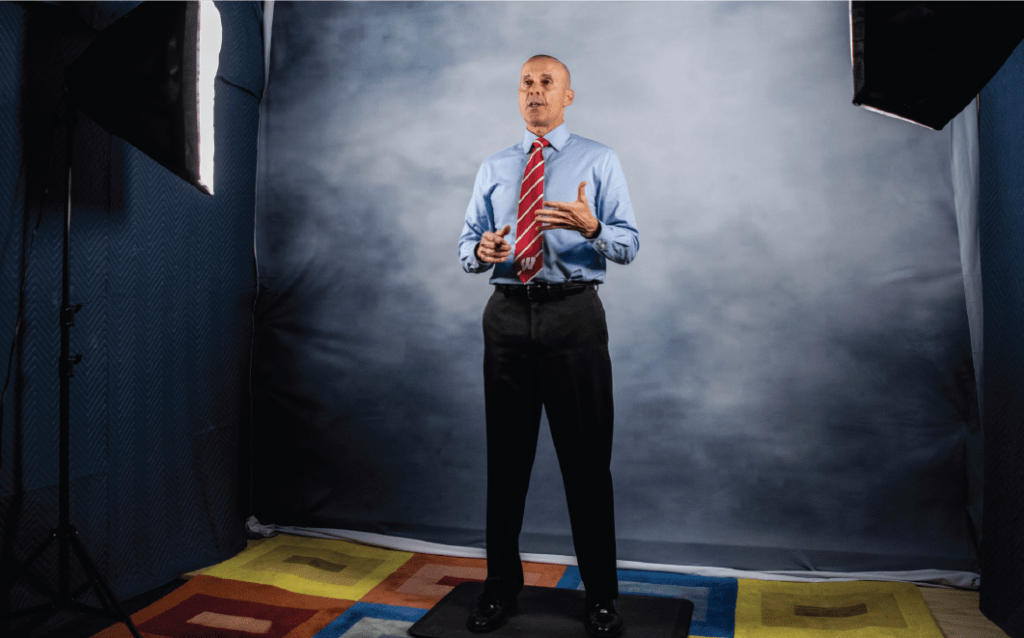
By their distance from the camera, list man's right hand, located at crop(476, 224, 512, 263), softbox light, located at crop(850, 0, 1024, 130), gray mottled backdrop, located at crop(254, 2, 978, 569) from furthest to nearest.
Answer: gray mottled backdrop, located at crop(254, 2, 978, 569) → man's right hand, located at crop(476, 224, 512, 263) → softbox light, located at crop(850, 0, 1024, 130)

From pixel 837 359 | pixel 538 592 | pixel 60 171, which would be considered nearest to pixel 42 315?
pixel 60 171

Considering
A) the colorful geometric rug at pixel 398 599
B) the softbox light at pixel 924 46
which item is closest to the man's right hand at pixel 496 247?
the softbox light at pixel 924 46

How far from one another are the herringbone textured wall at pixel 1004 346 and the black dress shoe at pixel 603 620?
127cm

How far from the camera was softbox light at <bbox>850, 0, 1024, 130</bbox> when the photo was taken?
148 cm

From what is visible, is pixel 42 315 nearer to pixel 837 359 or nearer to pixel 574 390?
pixel 574 390

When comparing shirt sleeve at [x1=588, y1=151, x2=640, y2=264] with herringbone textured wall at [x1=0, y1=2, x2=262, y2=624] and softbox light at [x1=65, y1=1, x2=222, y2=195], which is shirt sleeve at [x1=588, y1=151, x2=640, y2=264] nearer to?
softbox light at [x1=65, y1=1, x2=222, y2=195]

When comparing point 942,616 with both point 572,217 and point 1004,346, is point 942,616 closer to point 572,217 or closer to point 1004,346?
point 1004,346

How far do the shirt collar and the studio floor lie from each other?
6.67 feet

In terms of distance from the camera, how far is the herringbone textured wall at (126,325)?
7.71ft

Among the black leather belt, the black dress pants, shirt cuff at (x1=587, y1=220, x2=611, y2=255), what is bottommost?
the black dress pants

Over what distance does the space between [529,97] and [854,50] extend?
1102 mm

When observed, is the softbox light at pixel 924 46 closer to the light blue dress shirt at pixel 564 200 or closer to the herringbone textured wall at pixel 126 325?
the light blue dress shirt at pixel 564 200

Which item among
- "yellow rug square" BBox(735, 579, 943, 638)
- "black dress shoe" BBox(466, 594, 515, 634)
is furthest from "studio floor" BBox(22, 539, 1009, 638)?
"black dress shoe" BBox(466, 594, 515, 634)

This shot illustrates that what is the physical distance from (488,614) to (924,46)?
1.96 metres
